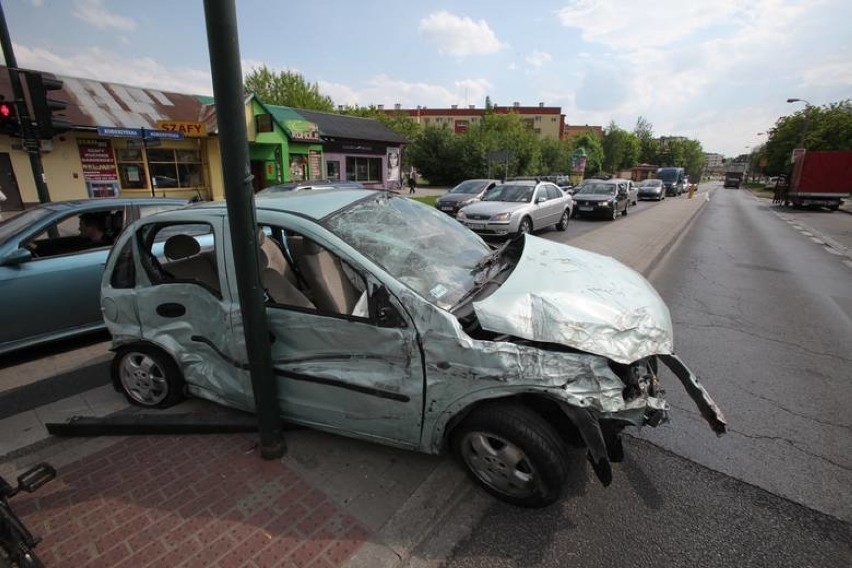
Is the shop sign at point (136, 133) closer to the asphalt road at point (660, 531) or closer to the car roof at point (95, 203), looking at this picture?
Answer: the car roof at point (95, 203)

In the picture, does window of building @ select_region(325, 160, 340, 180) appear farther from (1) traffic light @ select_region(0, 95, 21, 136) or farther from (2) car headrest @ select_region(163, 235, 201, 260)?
(2) car headrest @ select_region(163, 235, 201, 260)

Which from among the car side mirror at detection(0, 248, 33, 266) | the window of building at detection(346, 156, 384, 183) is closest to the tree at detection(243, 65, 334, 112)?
the window of building at detection(346, 156, 384, 183)

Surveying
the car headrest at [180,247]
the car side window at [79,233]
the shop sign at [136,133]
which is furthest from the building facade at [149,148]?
the car headrest at [180,247]

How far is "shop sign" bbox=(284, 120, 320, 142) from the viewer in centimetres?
2102

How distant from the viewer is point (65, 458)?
2.84m

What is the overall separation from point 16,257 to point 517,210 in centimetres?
1025

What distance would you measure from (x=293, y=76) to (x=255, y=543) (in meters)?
48.8

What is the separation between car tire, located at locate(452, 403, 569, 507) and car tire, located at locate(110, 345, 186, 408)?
2.31 meters

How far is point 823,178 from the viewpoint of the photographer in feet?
73.9

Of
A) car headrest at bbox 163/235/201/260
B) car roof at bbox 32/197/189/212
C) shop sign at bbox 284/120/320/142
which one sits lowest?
car headrest at bbox 163/235/201/260

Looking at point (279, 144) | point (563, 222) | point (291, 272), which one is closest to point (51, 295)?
point (291, 272)

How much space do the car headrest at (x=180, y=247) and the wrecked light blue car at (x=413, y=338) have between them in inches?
0.4

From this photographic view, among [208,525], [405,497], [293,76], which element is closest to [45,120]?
[208,525]

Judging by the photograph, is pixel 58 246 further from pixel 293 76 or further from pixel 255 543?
pixel 293 76
